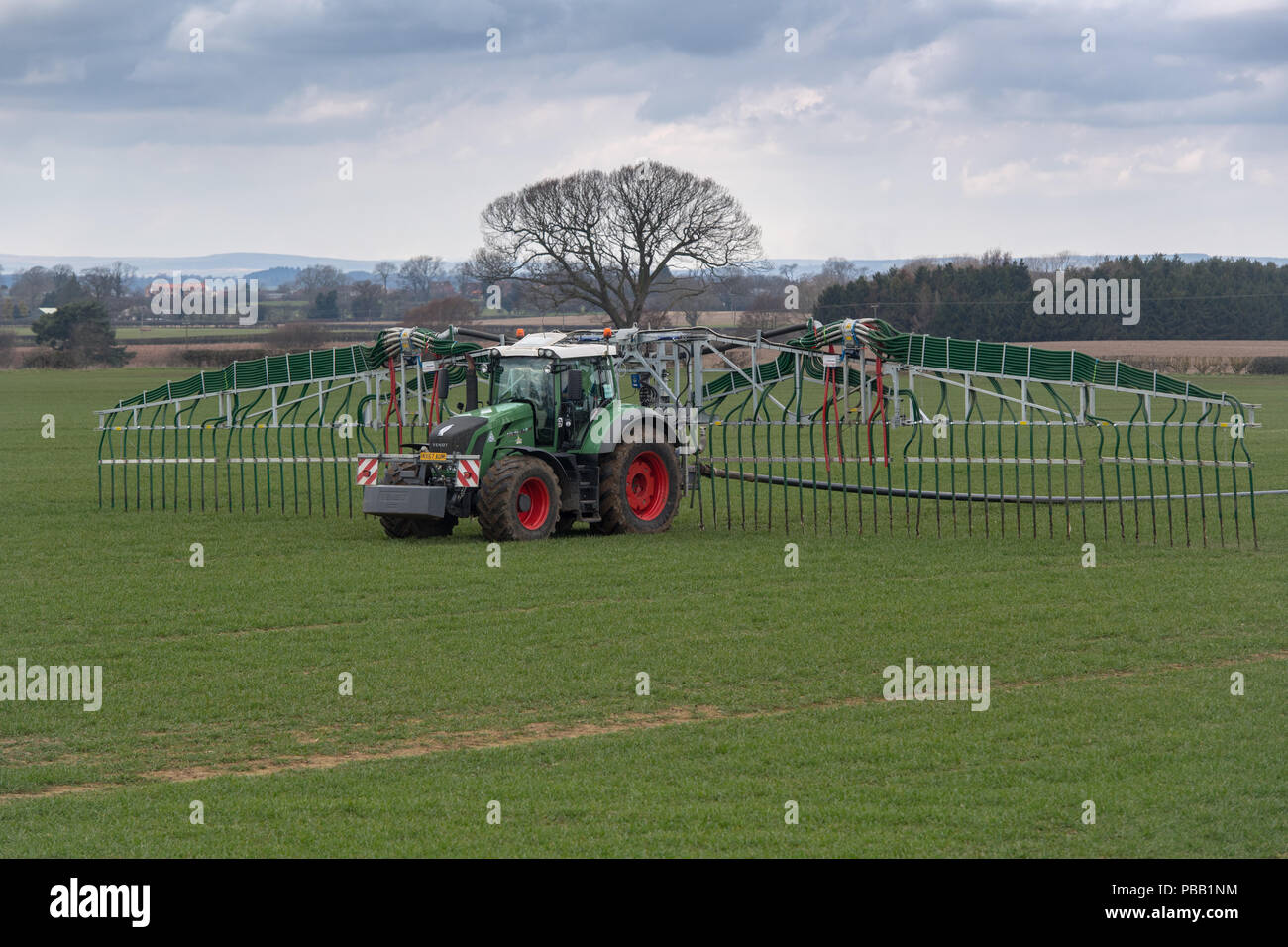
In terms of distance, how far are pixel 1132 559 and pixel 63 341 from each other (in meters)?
65.9

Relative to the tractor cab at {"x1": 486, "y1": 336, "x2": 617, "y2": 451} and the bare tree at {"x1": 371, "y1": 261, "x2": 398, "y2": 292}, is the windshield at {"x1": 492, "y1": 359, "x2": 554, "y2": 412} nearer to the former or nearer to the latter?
the tractor cab at {"x1": 486, "y1": 336, "x2": 617, "y2": 451}

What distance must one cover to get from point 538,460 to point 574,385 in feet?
3.01

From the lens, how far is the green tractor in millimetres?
16016

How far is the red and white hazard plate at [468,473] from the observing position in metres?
16.0

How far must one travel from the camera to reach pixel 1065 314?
64688 mm

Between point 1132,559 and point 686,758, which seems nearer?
point 686,758

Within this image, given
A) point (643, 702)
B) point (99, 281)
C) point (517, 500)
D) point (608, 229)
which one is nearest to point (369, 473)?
point (517, 500)

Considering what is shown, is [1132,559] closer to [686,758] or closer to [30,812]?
[686,758]

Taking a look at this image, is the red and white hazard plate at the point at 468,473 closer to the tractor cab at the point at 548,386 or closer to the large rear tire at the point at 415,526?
the large rear tire at the point at 415,526

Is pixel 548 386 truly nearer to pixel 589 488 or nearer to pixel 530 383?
pixel 530 383

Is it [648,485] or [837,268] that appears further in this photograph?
[837,268]

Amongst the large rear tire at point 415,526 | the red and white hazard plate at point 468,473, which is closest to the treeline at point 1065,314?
the large rear tire at point 415,526
